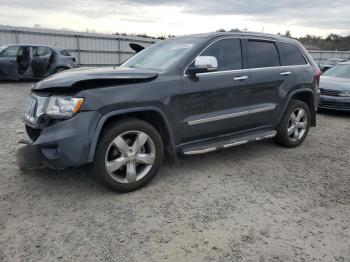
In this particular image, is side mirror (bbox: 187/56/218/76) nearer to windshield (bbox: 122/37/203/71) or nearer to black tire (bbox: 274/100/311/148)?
windshield (bbox: 122/37/203/71)

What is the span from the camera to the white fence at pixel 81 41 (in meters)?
15.9

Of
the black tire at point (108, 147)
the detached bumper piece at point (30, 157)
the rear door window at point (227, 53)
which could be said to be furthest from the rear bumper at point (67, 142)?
the rear door window at point (227, 53)

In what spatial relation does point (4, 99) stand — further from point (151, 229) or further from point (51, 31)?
point (51, 31)

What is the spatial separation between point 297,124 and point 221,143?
191cm

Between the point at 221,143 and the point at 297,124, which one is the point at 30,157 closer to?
the point at 221,143

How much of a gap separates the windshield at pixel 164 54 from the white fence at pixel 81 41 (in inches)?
508

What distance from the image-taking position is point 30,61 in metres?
12.6

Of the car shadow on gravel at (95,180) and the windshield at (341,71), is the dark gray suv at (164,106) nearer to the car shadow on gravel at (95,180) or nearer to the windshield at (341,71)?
the car shadow on gravel at (95,180)

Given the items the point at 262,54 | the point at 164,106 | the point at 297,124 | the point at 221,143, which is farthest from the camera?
the point at 297,124

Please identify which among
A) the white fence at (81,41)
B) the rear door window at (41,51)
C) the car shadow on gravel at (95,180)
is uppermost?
the white fence at (81,41)

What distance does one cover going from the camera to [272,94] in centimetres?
492

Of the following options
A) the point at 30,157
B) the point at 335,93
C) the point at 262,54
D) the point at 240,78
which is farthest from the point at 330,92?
the point at 30,157

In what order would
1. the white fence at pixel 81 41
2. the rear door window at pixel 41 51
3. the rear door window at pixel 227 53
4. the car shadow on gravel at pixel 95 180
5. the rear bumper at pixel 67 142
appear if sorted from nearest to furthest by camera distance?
the rear bumper at pixel 67 142
the car shadow on gravel at pixel 95 180
the rear door window at pixel 227 53
the rear door window at pixel 41 51
the white fence at pixel 81 41

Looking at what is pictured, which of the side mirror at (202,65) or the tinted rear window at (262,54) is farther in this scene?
the tinted rear window at (262,54)
